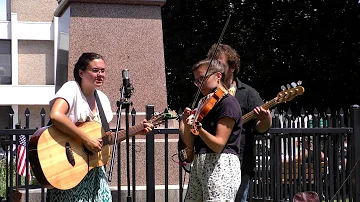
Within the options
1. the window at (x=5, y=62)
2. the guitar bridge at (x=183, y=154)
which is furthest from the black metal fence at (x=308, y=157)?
the window at (x=5, y=62)

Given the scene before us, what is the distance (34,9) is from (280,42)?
28.4 m

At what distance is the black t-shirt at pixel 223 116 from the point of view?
5.96 meters

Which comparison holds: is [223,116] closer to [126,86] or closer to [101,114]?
[126,86]

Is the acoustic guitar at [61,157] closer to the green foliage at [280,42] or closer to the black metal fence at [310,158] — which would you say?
the black metal fence at [310,158]

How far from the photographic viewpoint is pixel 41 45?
Result: 159 ft

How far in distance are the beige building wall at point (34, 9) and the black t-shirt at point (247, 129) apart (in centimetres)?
4371

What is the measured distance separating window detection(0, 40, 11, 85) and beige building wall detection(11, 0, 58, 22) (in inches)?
78.4

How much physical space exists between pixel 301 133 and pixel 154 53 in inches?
87.9

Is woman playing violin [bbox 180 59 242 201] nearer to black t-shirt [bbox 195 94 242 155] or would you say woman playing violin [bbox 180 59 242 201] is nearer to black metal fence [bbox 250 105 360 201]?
black t-shirt [bbox 195 94 242 155]

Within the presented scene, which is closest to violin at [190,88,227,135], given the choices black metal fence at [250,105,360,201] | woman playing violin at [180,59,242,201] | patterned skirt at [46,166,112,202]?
woman playing violin at [180,59,242,201]

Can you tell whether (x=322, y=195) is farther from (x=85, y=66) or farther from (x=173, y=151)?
(x=85, y=66)

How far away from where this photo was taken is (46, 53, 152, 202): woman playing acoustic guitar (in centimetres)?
608

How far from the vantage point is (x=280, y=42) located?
80.6 feet

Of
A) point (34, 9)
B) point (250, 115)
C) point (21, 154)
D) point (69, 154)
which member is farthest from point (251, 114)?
point (34, 9)
